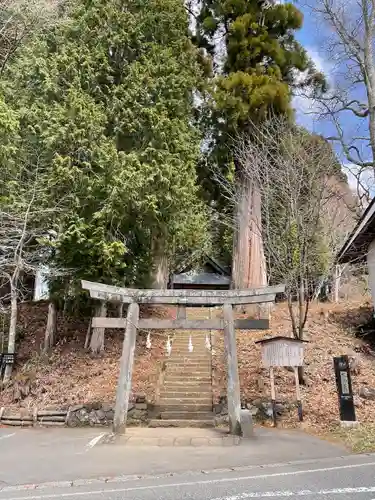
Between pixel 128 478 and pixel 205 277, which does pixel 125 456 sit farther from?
pixel 205 277

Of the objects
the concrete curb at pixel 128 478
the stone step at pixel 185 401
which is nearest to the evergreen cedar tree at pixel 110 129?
the stone step at pixel 185 401

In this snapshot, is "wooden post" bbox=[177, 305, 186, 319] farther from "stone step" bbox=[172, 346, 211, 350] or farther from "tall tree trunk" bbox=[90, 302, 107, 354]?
"stone step" bbox=[172, 346, 211, 350]

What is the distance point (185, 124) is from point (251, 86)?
11.3 feet

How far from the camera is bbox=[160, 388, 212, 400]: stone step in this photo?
10430 mm

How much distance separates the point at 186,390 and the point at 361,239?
6149 millimetres

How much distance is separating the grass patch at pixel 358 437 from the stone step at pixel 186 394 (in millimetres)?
3441

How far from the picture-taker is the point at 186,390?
1073 cm

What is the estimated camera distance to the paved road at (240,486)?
449 cm

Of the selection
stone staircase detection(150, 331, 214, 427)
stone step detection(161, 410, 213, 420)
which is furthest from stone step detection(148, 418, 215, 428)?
stone step detection(161, 410, 213, 420)

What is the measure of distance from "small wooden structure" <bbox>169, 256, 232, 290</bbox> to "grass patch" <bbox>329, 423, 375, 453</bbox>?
19.9 m

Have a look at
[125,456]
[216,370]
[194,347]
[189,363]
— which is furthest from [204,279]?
[125,456]

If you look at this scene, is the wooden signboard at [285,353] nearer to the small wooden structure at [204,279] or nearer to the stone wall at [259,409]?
the stone wall at [259,409]

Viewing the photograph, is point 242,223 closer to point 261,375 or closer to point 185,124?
point 185,124

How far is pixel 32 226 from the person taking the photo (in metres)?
12.0
